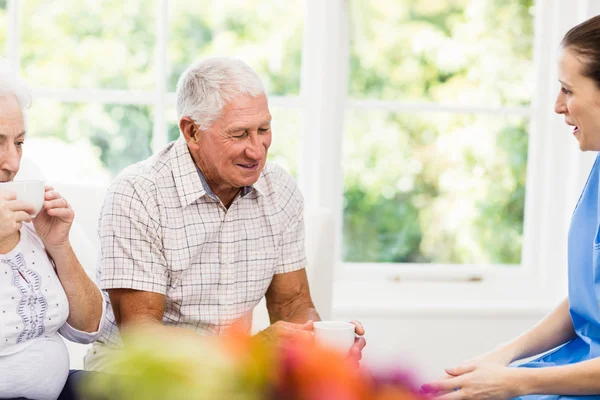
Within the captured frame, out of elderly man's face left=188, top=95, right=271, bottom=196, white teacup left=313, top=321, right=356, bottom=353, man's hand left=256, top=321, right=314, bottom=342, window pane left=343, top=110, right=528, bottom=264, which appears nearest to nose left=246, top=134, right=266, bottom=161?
elderly man's face left=188, top=95, right=271, bottom=196

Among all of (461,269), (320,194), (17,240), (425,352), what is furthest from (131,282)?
(461,269)

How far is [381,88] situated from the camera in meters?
3.26

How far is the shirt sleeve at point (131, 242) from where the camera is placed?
1.83 metres

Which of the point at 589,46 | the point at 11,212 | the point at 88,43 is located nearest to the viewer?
the point at 11,212

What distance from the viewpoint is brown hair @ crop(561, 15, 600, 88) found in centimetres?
164

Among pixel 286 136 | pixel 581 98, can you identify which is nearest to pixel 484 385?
pixel 581 98

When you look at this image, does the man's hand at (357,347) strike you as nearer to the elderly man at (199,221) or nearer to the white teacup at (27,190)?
the elderly man at (199,221)

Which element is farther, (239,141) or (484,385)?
(239,141)

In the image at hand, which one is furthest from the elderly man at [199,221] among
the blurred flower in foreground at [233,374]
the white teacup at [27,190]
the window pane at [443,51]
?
the window pane at [443,51]

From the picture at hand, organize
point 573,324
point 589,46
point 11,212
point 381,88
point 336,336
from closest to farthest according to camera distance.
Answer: point 11,212 < point 336,336 < point 589,46 < point 573,324 < point 381,88

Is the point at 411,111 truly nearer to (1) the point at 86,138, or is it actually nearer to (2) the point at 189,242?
(1) the point at 86,138

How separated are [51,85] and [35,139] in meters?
0.22

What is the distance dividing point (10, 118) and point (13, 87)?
75 millimetres

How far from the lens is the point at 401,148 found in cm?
331
